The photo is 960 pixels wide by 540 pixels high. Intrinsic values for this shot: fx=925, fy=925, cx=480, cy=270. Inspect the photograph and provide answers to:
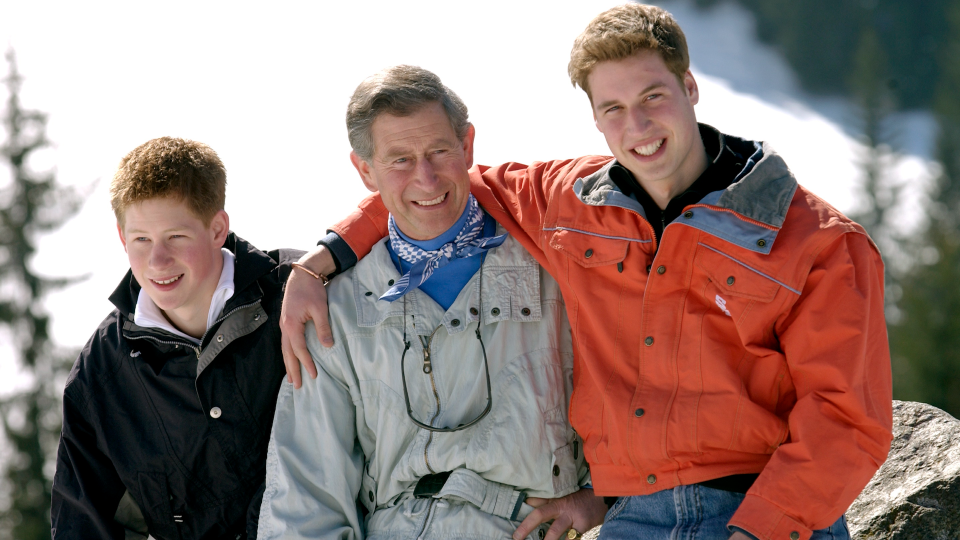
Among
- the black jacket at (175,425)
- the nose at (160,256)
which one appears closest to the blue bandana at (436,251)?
the black jacket at (175,425)

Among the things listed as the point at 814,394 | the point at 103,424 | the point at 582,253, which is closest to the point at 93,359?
the point at 103,424

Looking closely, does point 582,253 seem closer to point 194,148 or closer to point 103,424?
point 194,148

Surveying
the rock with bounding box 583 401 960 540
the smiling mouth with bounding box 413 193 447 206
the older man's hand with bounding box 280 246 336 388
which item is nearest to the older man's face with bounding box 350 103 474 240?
the smiling mouth with bounding box 413 193 447 206

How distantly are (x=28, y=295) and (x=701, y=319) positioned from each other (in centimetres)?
2424

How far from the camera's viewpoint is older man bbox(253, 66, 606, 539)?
3051mm

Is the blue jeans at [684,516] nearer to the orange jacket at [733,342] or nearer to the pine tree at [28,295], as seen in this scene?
the orange jacket at [733,342]

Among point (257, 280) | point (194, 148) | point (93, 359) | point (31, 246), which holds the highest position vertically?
point (31, 246)

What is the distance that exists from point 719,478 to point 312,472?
4.37 ft

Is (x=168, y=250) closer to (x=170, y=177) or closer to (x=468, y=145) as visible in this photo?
(x=170, y=177)

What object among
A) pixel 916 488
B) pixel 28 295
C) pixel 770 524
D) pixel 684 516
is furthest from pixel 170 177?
pixel 28 295

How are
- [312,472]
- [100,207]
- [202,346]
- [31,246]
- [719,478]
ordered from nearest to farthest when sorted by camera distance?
1. [719,478]
2. [312,472]
3. [202,346]
4. [31,246]
5. [100,207]

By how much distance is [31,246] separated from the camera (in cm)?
2364

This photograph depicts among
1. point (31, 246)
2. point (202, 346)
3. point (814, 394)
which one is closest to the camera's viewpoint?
point (814, 394)

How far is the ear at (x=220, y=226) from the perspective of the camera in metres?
3.46
